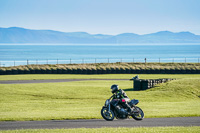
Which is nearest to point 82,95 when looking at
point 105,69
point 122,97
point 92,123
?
point 92,123

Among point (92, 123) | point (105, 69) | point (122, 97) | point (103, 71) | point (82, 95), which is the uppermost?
point (105, 69)

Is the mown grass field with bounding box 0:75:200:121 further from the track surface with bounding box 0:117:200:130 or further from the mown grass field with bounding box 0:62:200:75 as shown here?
the mown grass field with bounding box 0:62:200:75

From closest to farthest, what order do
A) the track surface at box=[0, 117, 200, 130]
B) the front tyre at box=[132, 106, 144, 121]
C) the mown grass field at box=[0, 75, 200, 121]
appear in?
the track surface at box=[0, 117, 200, 130], the front tyre at box=[132, 106, 144, 121], the mown grass field at box=[0, 75, 200, 121]

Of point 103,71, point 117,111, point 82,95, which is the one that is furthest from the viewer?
point 103,71

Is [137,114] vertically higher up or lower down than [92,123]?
higher up

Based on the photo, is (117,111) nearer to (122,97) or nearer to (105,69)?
(122,97)

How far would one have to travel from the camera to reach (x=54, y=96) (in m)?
35.2

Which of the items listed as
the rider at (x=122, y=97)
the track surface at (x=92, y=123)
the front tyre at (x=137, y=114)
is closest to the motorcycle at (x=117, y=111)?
the front tyre at (x=137, y=114)

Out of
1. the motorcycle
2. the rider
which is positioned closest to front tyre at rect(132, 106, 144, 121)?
the motorcycle

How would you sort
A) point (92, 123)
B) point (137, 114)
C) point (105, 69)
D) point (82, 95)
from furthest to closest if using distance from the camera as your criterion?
point (105, 69)
point (82, 95)
point (92, 123)
point (137, 114)

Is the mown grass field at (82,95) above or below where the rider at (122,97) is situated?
below

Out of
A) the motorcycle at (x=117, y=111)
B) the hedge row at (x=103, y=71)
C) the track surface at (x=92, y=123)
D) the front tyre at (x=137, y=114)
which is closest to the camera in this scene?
the motorcycle at (x=117, y=111)

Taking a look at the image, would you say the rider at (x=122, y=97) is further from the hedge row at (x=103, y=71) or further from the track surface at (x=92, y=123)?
the hedge row at (x=103, y=71)

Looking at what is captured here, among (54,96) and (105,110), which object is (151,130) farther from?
(54,96)
